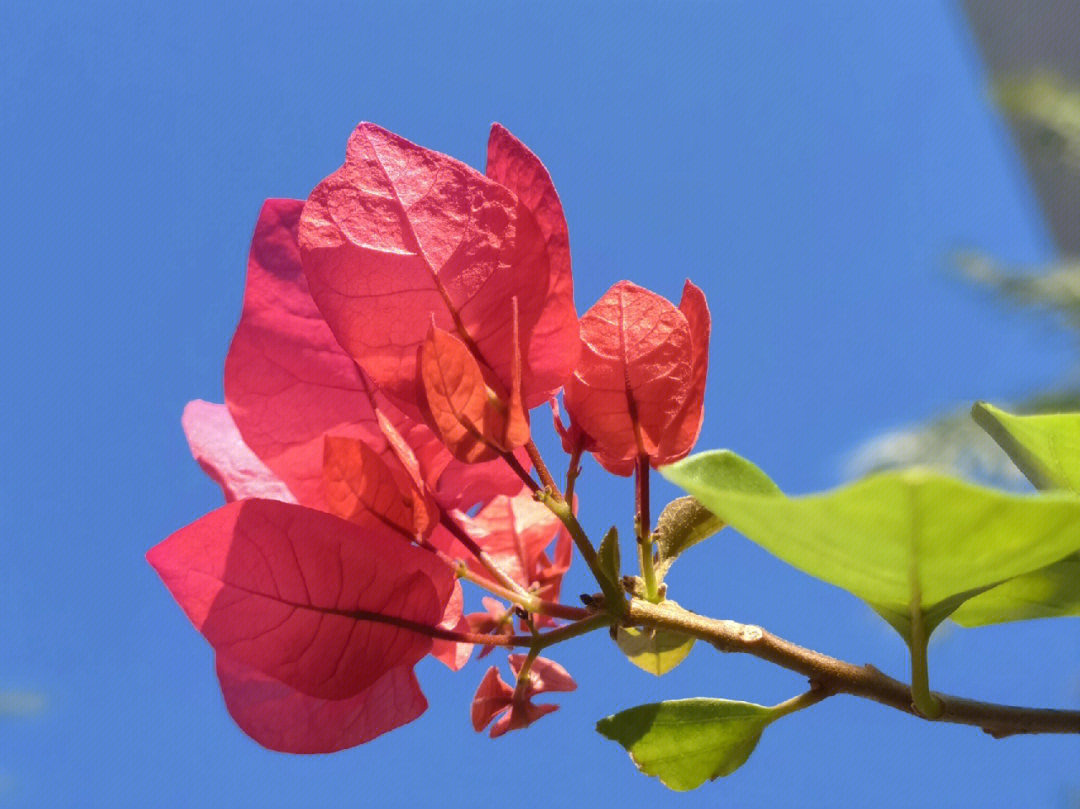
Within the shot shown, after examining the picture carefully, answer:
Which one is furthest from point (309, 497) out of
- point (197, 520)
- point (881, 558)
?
point (881, 558)

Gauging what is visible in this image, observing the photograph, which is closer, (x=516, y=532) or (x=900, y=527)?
(x=900, y=527)

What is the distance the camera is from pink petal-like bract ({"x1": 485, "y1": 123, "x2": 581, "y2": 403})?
256 mm

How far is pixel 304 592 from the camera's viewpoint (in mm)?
250

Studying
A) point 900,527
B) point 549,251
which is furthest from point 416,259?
point 900,527

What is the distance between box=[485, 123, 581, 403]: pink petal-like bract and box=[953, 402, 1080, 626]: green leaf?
103 mm

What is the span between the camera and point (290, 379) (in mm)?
268

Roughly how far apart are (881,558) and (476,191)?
5.1 inches

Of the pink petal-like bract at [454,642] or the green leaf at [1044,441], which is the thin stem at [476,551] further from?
the green leaf at [1044,441]

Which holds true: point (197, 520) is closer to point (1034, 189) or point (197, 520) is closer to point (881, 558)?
point (881, 558)

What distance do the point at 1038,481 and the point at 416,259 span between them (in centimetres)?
17

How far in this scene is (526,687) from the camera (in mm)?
293

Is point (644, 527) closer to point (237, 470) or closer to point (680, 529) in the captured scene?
point (680, 529)

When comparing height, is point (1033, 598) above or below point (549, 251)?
below

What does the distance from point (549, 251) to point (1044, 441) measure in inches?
4.8
